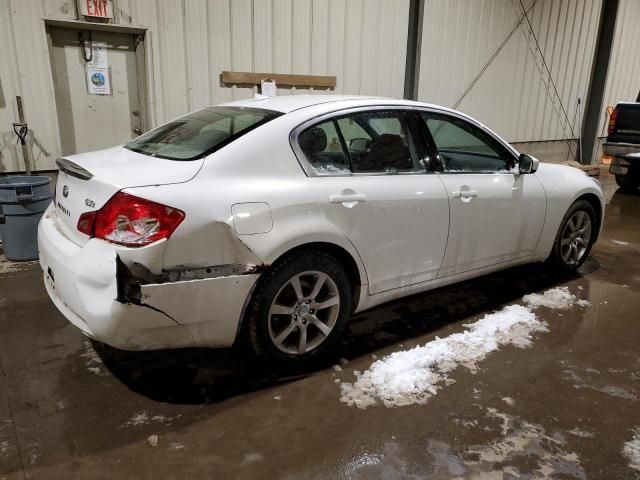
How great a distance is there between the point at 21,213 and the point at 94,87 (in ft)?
6.25

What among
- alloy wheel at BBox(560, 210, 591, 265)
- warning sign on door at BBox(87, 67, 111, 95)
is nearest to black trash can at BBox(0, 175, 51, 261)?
warning sign on door at BBox(87, 67, 111, 95)

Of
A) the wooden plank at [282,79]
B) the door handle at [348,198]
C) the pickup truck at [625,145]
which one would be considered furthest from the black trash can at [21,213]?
the pickup truck at [625,145]

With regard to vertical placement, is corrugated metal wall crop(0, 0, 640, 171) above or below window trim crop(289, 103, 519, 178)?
above

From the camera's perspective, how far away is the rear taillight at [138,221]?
237 centimetres

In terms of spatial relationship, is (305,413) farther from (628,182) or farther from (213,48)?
(628,182)

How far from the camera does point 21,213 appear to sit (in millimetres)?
4664

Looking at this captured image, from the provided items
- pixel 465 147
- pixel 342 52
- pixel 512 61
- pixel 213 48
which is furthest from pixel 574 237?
pixel 512 61

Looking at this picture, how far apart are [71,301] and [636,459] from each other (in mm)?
2803

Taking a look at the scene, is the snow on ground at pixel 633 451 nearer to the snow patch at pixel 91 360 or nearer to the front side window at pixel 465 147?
the front side window at pixel 465 147

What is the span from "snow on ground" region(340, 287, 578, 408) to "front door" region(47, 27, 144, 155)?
179 inches

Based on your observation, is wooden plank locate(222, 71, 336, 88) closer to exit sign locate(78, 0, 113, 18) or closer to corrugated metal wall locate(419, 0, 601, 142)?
exit sign locate(78, 0, 113, 18)

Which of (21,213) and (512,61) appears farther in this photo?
(512,61)

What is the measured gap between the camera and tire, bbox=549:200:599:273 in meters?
4.50

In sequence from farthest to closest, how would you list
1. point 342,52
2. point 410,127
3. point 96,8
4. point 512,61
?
point 512,61 < point 342,52 < point 96,8 < point 410,127
